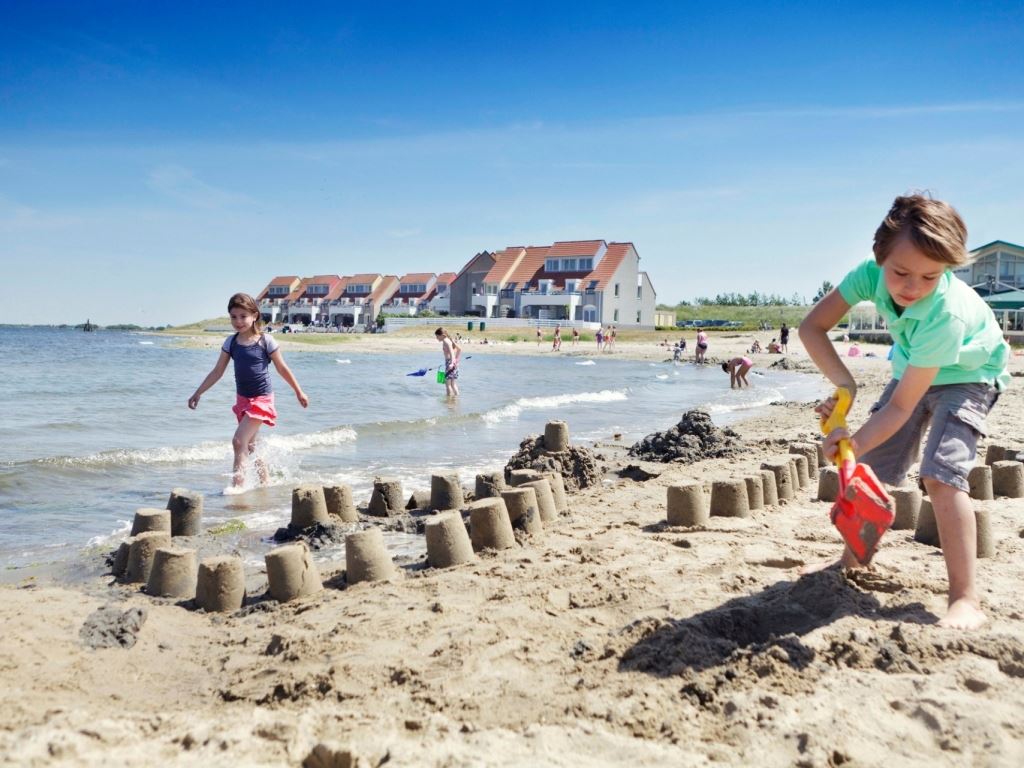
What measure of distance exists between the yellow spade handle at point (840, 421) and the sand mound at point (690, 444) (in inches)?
201

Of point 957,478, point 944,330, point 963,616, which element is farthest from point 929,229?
point 963,616

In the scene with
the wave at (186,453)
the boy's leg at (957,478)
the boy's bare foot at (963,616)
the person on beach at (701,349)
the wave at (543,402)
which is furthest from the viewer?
the person on beach at (701,349)

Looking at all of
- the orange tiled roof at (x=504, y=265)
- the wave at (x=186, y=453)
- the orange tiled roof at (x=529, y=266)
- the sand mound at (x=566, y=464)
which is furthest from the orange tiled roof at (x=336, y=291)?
the sand mound at (x=566, y=464)

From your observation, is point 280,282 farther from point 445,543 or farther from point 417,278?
point 445,543

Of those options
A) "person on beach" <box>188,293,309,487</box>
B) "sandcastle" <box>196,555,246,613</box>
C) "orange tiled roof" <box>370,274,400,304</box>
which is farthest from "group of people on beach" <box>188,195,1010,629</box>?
"orange tiled roof" <box>370,274,400,304</box>

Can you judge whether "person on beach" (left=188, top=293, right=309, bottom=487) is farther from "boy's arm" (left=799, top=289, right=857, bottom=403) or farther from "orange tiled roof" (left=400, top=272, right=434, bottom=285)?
"orange tiled roof" (left=400, top=272, right=434, bottom=285)

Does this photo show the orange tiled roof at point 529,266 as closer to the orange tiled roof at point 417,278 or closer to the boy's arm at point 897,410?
the orange tiled roof at point 417,278

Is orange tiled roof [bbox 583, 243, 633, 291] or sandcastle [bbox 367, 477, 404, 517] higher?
orange tiled roof [bbox 583, 243, 633, 291]

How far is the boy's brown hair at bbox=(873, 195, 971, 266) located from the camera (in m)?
3.25

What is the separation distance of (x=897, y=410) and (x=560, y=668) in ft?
5.95

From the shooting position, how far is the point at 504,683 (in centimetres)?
327

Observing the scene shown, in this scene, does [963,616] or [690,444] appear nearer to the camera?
[963,616]

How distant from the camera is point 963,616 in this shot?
3.45 metres

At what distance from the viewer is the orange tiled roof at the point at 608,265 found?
6581 cm
